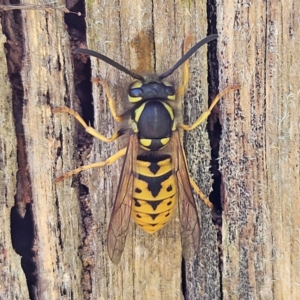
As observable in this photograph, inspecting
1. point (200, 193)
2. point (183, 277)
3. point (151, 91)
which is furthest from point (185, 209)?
point (151, 91)

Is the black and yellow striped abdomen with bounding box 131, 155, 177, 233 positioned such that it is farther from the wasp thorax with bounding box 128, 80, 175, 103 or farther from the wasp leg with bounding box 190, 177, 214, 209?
the wasp thorax with bounding box 128, 80, 175, 103

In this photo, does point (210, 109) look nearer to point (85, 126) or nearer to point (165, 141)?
point (165, 141)

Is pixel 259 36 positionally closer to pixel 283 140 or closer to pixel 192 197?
pixel 283 140

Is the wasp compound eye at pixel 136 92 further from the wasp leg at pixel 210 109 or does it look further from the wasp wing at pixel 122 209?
the wasp leg at pixel 210 109

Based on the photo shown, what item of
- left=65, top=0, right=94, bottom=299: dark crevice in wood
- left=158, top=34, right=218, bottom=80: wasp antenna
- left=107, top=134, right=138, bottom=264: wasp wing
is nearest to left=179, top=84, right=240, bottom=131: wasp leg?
left=158, top=34, right=218, bottom=80: wasp antenna

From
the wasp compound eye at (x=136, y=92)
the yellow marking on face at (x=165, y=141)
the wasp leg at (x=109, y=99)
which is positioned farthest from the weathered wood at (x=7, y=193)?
the yellow marking on face at (x=165, y=141)

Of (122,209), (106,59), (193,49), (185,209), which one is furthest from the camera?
(185,209)

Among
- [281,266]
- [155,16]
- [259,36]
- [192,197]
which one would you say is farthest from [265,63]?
[281,266]
